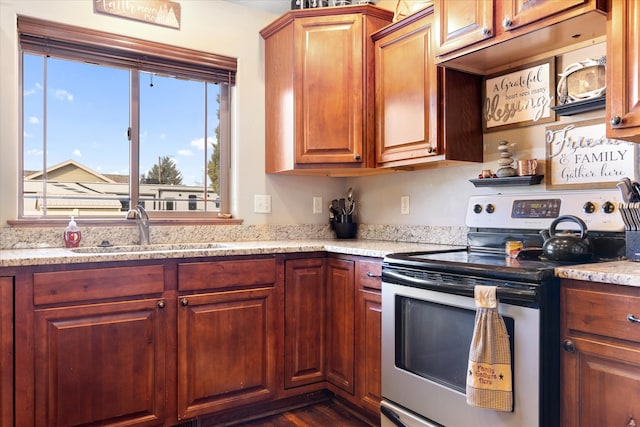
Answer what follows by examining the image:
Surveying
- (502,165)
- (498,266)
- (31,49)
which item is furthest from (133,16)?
(498,266)

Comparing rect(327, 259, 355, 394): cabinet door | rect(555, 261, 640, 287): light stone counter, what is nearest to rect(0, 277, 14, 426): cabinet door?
rect(327, 259, 355, 394): cabinet door

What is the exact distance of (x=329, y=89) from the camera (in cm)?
261

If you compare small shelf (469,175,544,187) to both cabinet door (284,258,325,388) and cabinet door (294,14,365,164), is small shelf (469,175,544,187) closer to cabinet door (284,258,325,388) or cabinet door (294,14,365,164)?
cabinet door (294,14,365,164)

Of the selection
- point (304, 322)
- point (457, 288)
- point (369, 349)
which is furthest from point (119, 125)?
point (457, 288)

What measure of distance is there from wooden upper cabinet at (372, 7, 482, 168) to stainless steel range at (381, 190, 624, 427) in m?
0.33

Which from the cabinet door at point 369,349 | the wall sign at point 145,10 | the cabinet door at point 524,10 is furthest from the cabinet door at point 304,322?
the wall sign at point 145,10

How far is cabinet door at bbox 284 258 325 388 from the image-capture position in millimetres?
2375

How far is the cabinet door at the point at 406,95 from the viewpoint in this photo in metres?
2.25

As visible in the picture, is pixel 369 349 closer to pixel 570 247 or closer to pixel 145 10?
pixel 570 247

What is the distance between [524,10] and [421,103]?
2.09 ft

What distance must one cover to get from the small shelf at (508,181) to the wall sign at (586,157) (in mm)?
57

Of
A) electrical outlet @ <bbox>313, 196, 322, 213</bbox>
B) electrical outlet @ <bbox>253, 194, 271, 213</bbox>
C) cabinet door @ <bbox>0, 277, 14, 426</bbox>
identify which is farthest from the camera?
electrical outlet @ <bbox>313, 196, 322, 213</bbox>

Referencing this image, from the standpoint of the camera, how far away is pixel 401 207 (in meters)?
2.76

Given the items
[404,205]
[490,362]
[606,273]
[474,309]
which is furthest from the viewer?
[404,205]
